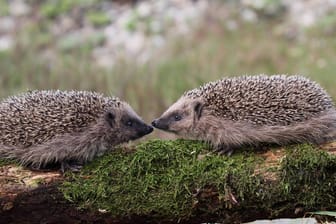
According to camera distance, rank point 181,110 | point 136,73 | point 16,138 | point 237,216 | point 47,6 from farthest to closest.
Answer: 1. point 47,6
2. point 136,73
3. point 181,110
4. point 16,138
5. point 237,216

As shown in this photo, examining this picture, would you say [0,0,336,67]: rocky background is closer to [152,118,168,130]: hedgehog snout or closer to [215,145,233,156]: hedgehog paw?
[152,118,168,130]: hedgehog snout

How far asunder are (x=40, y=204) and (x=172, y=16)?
51.4 ft

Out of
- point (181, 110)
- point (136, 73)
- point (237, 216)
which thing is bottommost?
point (237, 216)

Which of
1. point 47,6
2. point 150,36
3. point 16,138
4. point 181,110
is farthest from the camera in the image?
point 47,6

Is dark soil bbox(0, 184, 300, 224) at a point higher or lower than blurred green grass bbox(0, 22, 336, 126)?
lower

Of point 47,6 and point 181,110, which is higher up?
point 47,6

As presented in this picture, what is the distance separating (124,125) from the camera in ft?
25.7

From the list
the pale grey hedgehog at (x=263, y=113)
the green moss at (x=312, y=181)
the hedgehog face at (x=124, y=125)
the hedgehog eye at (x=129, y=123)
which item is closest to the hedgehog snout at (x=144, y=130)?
the hedgehog face at (x=124, y=125)

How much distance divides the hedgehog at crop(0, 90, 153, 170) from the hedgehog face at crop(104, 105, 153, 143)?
10 millimetres

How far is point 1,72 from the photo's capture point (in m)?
16.3

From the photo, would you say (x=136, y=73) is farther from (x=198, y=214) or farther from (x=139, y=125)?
(x=198, y=214)

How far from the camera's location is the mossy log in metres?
6.57

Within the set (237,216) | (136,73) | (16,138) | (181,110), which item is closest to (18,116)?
(16,138)

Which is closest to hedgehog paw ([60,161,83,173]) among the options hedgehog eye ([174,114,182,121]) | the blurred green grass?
hedgehog eye ([174,114,182,121])
